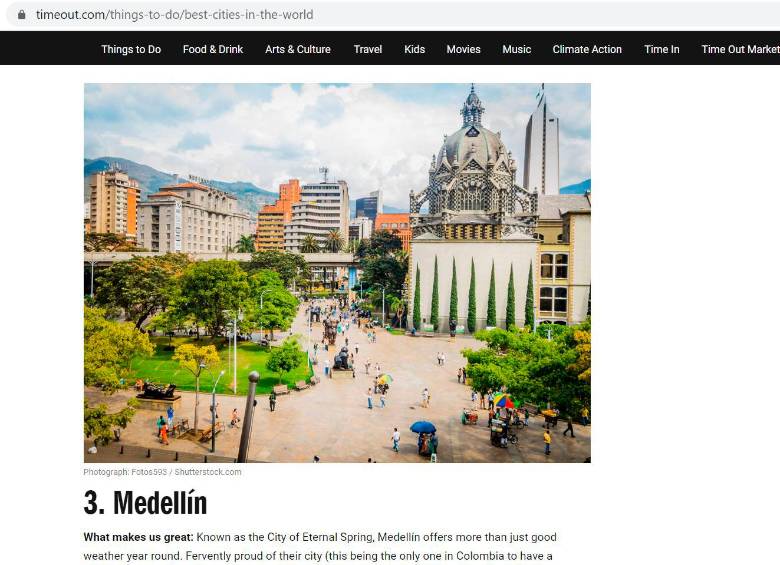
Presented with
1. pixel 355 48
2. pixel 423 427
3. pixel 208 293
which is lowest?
pixel 423 427

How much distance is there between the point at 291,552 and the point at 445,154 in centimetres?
5876

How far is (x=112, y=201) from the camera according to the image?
8800cm

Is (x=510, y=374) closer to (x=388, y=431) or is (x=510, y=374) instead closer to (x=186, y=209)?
(x=388, y=431)

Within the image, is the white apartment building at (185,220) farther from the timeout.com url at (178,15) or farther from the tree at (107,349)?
the timeout.com url at (178,15)

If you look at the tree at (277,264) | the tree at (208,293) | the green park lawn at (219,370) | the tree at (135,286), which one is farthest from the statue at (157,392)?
the tree at (277,264)

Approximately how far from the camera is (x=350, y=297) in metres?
58.0

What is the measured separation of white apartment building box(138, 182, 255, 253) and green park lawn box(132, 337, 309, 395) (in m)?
40.6

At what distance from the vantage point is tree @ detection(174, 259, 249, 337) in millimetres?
25422

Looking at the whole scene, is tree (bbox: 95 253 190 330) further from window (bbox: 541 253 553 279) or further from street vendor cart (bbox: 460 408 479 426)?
window (bbox: 541 253 553 279)

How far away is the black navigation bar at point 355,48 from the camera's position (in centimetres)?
805

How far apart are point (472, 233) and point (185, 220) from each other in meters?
45.2

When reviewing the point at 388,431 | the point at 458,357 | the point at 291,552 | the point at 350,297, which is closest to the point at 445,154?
the point at 350,297

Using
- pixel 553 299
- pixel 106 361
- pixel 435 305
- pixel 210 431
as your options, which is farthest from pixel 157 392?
pixel 553 299

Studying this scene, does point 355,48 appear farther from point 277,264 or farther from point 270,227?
point 270,227
